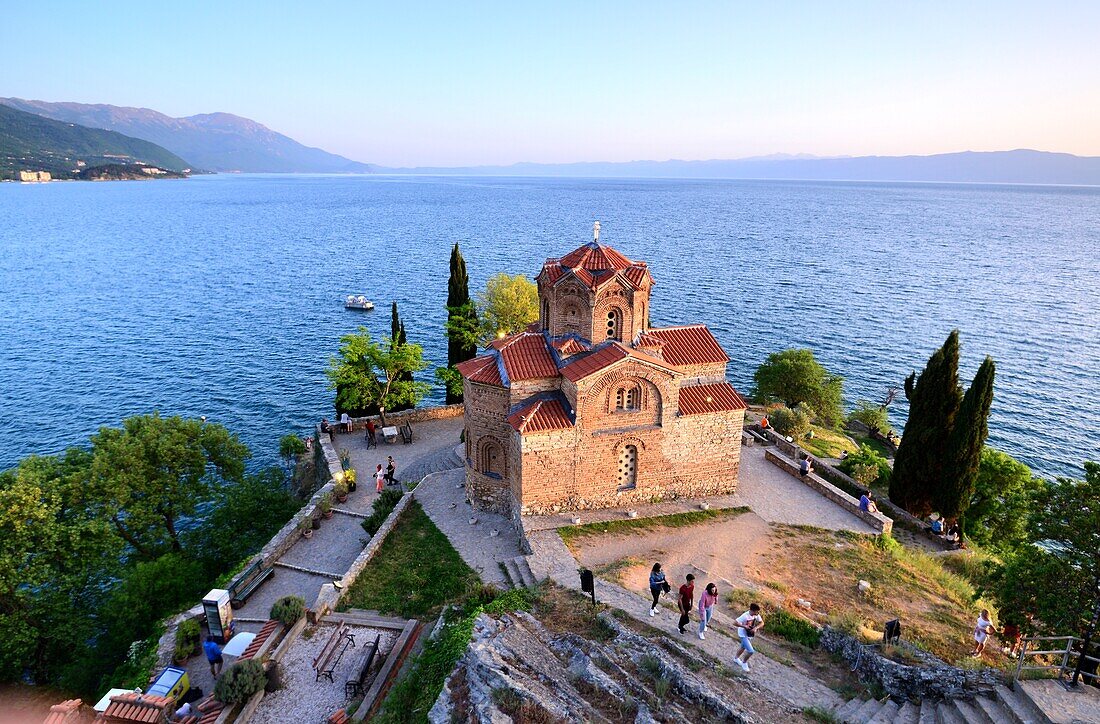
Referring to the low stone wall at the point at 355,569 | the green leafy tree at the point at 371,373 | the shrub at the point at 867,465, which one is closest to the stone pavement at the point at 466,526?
the low stone wall at the point at 355,569

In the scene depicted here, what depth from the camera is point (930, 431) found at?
28.1 meters

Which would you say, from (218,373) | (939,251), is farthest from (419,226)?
(939,251)

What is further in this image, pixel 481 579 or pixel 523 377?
pixel 523 377

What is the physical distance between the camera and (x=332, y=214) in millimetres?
177500

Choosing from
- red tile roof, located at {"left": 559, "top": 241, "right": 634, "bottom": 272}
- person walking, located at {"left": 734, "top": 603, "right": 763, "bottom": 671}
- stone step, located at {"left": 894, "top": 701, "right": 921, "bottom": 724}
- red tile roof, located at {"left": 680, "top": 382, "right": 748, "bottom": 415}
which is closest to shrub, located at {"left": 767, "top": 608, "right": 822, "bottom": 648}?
person walking, located at {"left": 734, "top": 603, "right": 763, "bottom": 671}

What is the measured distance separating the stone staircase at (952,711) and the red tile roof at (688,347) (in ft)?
48.2

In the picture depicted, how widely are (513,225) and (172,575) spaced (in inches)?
5287

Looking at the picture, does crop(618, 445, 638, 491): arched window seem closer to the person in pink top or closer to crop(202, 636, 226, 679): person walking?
the person in pink top

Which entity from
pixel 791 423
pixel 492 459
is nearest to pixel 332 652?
pixel 492 459

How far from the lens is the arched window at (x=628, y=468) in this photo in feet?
83.6

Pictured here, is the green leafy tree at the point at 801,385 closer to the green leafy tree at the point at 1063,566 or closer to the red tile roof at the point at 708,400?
the red tile roof at the point at 708,400

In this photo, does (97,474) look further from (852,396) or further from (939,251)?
(939,251)

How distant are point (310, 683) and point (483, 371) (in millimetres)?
12995

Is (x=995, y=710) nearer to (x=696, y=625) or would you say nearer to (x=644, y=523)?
(x=696, y=625)
